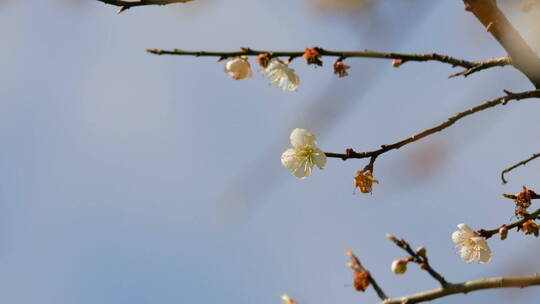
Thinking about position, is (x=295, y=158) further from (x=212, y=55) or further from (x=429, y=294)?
(x=429, y=294)

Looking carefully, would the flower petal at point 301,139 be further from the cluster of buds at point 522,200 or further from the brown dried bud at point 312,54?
the cluster of buds at point 522,200

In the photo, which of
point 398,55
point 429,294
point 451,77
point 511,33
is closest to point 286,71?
point 398,55

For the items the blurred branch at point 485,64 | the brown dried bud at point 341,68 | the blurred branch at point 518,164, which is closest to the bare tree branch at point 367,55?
the blurred branch at point 485,64

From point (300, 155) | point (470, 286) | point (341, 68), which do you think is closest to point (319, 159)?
point (300, 155)

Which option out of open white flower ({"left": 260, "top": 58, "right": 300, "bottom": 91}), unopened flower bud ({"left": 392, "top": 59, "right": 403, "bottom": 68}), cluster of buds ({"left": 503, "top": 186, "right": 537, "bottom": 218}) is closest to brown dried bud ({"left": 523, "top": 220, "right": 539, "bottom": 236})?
cluster of buds ({"left": 503, "top": 186, "right": 537, "bottom": 218})

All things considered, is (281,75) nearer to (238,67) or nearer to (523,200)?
(238,67)

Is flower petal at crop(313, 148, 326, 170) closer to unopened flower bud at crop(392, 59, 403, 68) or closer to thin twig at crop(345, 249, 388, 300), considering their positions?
unopened flower bud at crop(392, 59, 403, 68)
